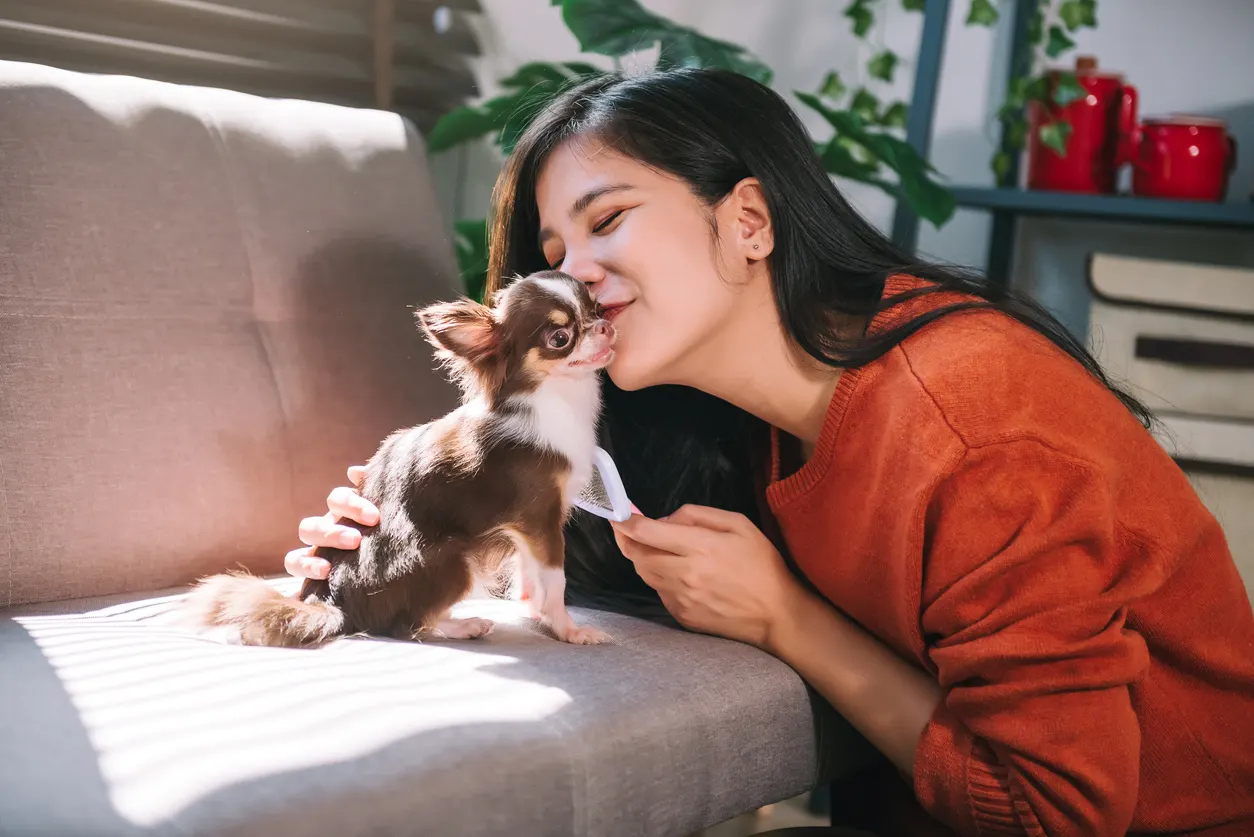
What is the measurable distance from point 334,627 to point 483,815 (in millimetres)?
418

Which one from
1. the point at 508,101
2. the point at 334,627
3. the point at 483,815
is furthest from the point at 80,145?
the point at 483,815

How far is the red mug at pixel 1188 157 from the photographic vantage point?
274cm

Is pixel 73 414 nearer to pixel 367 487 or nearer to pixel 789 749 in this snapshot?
pixel 367 487

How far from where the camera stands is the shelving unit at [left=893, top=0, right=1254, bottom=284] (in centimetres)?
273

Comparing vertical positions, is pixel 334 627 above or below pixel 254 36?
below

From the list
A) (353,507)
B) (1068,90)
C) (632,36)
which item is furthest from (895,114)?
(353,507)

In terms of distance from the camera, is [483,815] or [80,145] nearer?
[483,815]

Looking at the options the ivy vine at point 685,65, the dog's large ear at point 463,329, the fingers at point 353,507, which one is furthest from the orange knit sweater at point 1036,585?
the ivy vine at point 685,65

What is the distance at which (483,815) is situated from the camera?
3.28 feet

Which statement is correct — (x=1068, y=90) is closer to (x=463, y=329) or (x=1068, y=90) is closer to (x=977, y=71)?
(x=977, y=71)

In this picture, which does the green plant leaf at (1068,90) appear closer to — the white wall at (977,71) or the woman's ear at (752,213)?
the white wall at (977,71)

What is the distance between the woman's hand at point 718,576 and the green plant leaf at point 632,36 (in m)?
1.14

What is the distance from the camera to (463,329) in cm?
132

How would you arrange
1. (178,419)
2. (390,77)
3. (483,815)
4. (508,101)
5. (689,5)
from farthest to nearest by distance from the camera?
(689,5)
(390,77)
(508,101)
(178,419)
(483,815)
